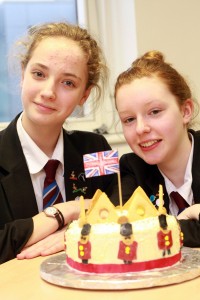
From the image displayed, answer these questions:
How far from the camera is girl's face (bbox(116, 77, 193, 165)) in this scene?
1.48 metres

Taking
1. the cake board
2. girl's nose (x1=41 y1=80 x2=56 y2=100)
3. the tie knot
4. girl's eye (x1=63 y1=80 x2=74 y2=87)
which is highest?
girl's eye (x1=63 y1=80 x2=74 y2=87)

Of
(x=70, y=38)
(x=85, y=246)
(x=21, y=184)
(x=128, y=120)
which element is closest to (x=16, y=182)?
(x=21, y=184)

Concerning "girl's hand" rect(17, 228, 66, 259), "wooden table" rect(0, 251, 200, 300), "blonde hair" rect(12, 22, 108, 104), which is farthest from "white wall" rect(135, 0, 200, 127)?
"wooden table" rect(0, 251, 200, 300)

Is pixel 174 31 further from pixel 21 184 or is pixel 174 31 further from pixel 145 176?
pixel 21 184

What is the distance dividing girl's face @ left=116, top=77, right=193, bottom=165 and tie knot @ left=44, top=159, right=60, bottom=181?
29cm

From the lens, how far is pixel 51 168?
1.62 meters

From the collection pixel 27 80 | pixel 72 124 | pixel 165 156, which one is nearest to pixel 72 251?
pixel 165 156

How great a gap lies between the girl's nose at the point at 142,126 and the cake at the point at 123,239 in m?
0.51

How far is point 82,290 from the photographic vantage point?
34.4 inches

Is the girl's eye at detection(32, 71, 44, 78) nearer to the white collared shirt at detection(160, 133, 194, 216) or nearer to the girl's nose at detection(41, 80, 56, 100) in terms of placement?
the girl's nose at detection(41, 80, 56, 100)

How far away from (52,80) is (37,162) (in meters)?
0.29

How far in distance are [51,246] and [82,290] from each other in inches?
13.8

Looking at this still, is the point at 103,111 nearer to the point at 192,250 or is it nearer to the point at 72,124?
the point at 72,124

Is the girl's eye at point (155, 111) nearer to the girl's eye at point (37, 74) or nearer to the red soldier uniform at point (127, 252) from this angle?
the girl's eye at point (37, 74)
